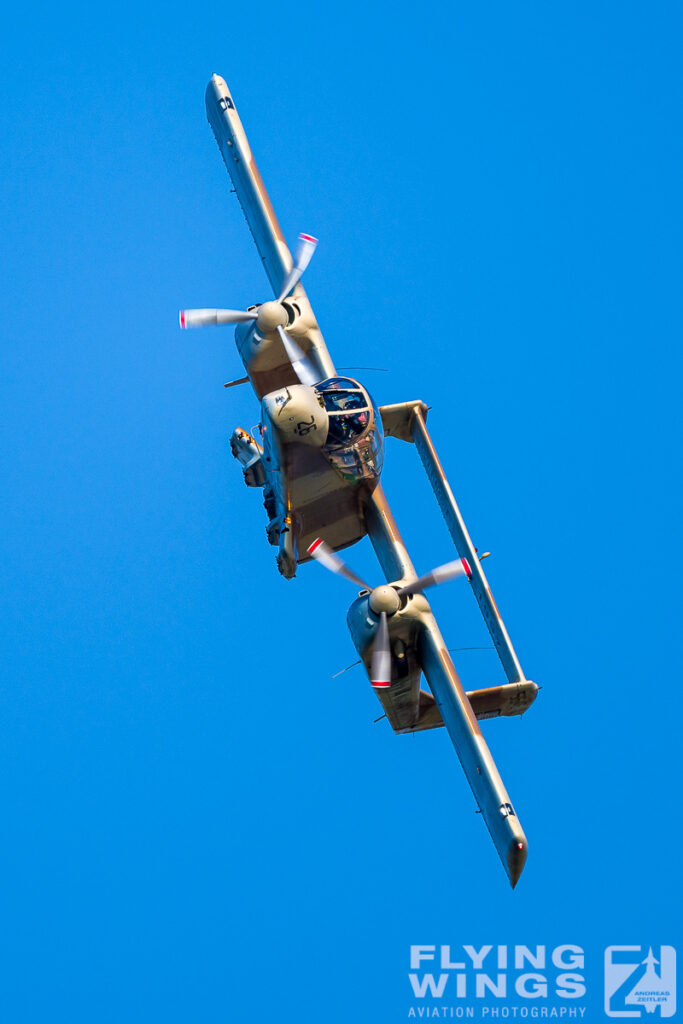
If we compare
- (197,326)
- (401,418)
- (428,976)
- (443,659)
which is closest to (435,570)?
(443,659)

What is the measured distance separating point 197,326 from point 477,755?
594 inches

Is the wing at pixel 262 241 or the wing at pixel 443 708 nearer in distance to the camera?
the wing at pixel 443 708

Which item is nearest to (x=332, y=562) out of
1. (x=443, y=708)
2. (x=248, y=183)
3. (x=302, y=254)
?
(x=443, y=708)

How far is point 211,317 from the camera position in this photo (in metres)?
46.4

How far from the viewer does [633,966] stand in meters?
52.6

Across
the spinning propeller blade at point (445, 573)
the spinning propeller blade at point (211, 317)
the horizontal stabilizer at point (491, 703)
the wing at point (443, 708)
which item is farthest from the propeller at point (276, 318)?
the horizontal stabilizer at point (491, 703)

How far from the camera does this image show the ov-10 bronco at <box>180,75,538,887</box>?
43.6m

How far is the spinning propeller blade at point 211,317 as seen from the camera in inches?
1822

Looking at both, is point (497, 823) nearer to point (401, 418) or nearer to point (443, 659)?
point (443, 659)

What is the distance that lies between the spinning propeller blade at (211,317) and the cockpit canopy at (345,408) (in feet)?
12.3

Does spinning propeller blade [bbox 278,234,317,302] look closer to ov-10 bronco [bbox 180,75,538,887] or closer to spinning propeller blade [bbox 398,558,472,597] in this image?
ov-10 bronco [bbox 180,75,538,887]

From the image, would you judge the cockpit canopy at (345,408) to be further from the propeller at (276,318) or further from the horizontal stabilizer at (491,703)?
the horizontal stabilizer at (491,703)

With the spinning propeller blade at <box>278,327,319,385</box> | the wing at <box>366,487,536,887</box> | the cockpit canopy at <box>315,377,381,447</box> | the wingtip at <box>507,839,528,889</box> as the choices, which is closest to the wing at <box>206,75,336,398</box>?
the spinning propeller blade at <box>278,327,319,385</box>

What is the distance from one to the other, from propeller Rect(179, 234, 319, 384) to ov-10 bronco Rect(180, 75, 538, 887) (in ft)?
0.13
